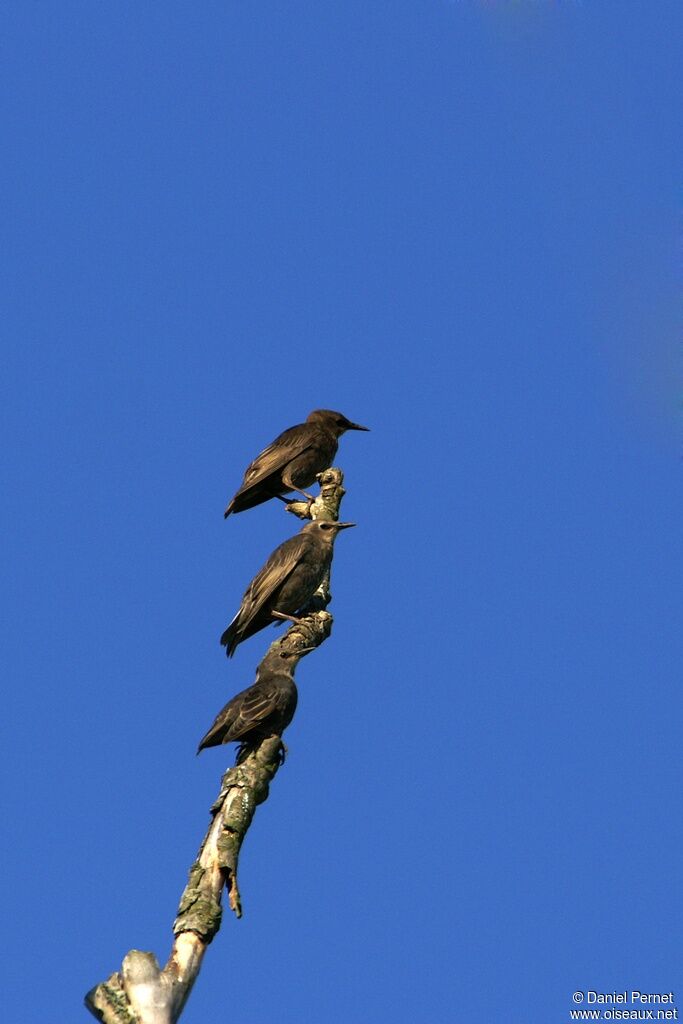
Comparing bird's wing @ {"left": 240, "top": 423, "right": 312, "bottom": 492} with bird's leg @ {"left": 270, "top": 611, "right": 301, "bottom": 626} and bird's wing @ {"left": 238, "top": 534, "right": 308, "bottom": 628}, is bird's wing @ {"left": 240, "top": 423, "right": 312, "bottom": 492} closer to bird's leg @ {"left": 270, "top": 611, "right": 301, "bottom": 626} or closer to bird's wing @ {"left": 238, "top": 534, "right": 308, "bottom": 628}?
bird's wing @ {"left": 238, "top": 534, "right": 308, "bottom": 628}

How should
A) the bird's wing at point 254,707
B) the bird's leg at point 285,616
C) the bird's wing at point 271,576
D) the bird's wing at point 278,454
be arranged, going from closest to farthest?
the bird's wing at point 254,707, the bird's leg at point 285,616, the bird's wing at point 271,576, the bird's wing at point 278,454

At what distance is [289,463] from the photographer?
14.6 metres

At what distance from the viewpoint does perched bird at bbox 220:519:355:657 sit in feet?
39.9

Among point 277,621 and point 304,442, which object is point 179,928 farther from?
point 304,442

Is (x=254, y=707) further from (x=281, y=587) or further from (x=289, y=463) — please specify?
(x=289, y=463)

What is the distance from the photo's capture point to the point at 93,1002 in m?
8.16

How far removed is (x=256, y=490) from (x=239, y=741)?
15.5 feet

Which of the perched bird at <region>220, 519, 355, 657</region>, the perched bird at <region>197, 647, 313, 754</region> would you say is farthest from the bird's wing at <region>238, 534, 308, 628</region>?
the perched bird at <region>197, 647, 313, 754</region>

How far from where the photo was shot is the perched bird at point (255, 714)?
33.1 ft

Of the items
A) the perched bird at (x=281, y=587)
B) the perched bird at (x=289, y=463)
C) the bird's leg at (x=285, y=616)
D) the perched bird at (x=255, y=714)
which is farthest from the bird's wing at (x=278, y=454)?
the perched bird at (x=255, y=714)

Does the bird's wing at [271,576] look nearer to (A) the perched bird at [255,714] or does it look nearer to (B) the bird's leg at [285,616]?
(B) the bird's leg at [285,616]

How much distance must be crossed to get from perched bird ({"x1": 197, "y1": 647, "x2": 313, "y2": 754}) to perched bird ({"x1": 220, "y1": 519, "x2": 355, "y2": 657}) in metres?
1.68

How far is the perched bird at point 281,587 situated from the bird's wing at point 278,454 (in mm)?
1994

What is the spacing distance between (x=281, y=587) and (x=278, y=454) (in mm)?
2753
